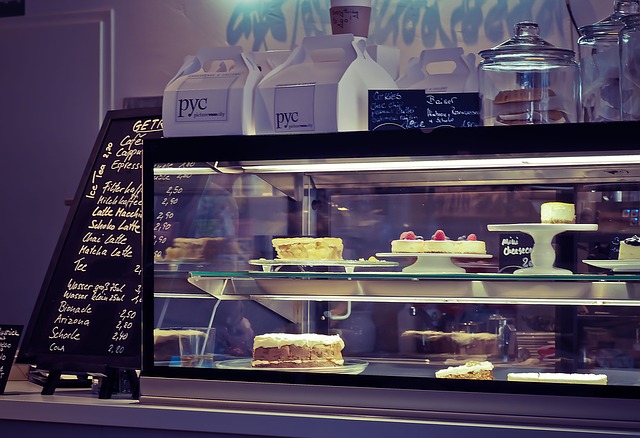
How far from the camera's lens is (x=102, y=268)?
322cm

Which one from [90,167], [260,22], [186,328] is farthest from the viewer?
[260,22]

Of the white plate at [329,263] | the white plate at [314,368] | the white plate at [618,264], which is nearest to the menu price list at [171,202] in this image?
the white plate at [329,263]

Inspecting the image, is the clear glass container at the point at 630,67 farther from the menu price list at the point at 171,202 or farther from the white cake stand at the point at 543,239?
the menu price list at the point at 171,202

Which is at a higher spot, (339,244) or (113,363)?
(339,244)

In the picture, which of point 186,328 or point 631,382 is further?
point 186,328

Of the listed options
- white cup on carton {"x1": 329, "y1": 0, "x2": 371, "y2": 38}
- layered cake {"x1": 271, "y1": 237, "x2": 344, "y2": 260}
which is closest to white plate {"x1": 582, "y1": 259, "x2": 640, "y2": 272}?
layered cake {"x1": 271, "y1": 237, "x2": 344, "y2": 260}

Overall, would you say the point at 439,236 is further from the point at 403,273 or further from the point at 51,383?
the point at 51,383

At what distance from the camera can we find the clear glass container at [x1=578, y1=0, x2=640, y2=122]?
2629mm

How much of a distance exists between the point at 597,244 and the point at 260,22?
5.66 feet

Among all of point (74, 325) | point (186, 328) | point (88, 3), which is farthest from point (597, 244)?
point (88, 3)

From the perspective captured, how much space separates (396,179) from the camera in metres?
2.80

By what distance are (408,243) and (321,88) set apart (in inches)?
19.9

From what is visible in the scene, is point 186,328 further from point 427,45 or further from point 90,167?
point 427,45

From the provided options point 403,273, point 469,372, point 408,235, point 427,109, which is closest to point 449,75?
point 427,109
